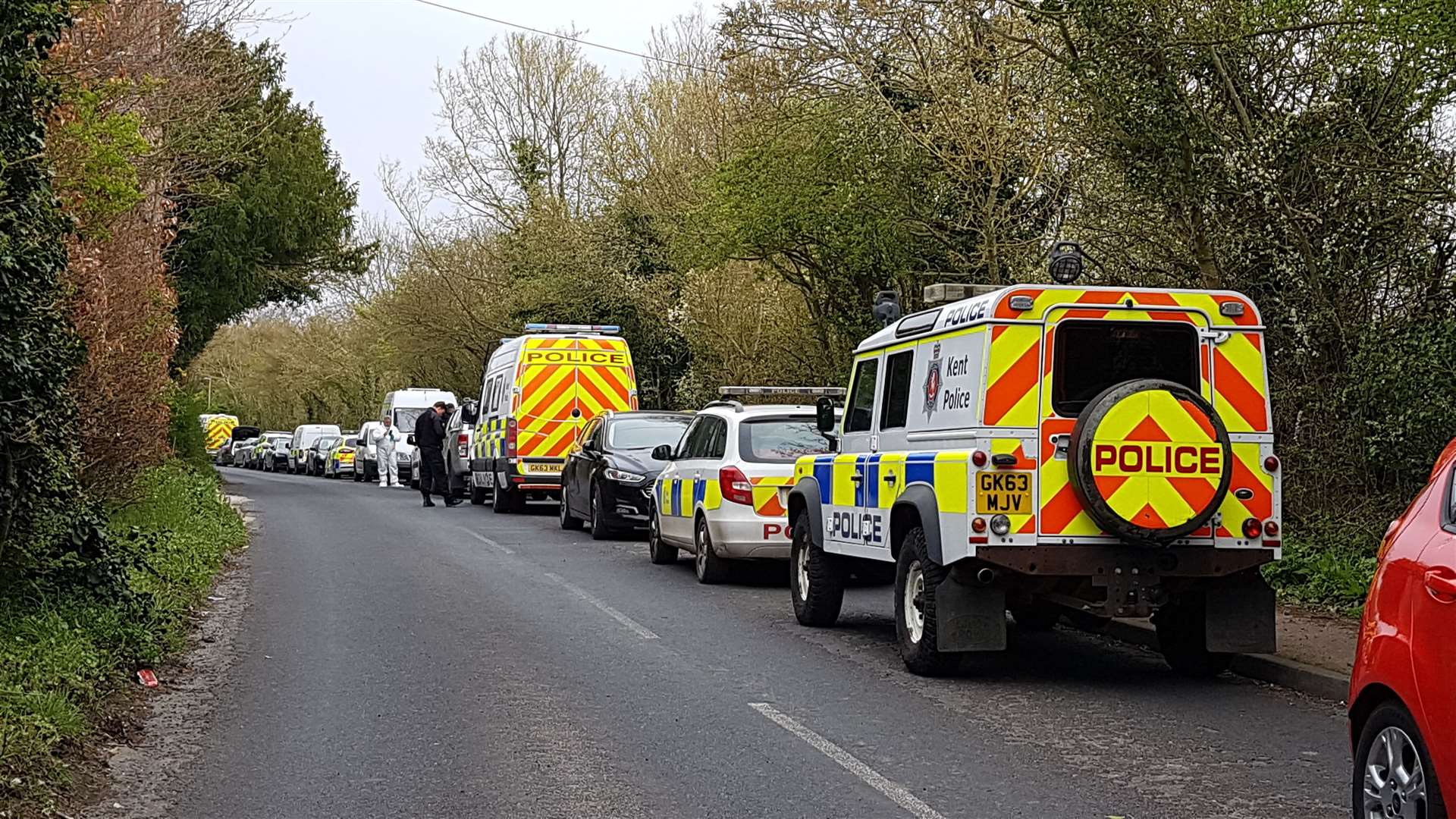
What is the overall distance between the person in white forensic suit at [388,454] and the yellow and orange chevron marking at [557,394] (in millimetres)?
13892

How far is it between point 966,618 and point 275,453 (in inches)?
2238

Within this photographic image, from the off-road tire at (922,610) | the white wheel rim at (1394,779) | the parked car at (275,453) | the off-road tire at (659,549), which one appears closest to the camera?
the white wheel rim at (1394,779)

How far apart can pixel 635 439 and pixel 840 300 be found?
6.44 m

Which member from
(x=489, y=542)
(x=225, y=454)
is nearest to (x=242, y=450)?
(x=225, y=454)

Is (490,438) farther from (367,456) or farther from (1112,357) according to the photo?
(1112,357)

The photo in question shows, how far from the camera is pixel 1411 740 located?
5.15m

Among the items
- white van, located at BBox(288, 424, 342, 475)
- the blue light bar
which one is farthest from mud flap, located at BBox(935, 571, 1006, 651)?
white van, located at BBox(288, 424, 342, 475)

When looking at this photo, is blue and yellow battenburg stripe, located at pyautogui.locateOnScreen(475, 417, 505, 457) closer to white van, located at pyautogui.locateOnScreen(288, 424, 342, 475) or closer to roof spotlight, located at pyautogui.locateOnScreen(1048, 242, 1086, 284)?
roof spotlight, located at pyautogui.locateOnScreen(1048, 242, 1086, 284)

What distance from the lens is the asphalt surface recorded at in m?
6.87

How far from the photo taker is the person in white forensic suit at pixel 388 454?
39.5m

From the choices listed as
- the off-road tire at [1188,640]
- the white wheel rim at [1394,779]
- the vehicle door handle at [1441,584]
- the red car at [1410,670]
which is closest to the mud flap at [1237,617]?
the off-road tire at [1188,640]

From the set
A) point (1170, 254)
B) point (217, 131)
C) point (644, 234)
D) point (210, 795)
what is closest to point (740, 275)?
point (644, 234)

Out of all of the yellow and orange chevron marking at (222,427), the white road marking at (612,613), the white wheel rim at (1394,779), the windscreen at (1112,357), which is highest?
the yellow and orange chevron marking at (222,427)

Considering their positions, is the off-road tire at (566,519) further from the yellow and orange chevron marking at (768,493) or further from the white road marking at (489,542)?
the yellow and orange chevron marking at (768,493)
